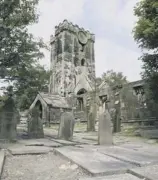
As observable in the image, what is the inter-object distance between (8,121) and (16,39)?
11.1 feet

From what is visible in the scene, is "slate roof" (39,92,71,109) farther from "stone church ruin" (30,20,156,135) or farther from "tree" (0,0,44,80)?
"tree" (0,0,44,80)

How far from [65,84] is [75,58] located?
20.8 feet

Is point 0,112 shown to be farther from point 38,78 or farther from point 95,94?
point 95,94

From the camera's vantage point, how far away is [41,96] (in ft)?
86.5

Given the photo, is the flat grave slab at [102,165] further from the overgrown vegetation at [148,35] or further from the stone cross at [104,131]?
the overgrown vegetation at [148,35]

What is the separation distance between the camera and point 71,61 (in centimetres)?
4178

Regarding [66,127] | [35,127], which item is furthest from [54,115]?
[66,127]

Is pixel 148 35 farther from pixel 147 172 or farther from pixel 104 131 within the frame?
pixel 147 172

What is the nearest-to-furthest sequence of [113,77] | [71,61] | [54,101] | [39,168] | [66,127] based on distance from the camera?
1. [39,168]
2. [66,127]
3. [54,101]
4. [71,61]
5. [113,77]

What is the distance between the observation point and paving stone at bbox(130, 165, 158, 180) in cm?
384

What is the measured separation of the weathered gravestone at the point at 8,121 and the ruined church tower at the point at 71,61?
2859cm

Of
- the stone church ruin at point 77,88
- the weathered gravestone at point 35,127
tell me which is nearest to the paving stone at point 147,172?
the weathered gravestone at point 35,127

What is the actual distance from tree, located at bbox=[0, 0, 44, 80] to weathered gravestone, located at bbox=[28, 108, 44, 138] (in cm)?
223

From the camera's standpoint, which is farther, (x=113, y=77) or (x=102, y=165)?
(x=113, y=77)
